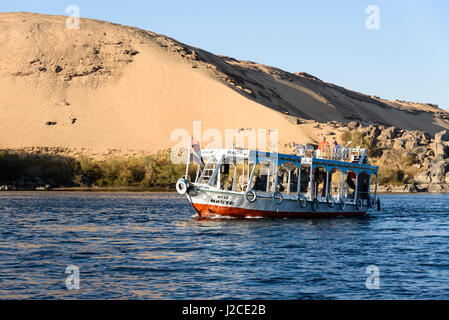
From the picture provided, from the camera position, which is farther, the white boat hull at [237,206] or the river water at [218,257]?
Result: the white boat hull at [237,206]

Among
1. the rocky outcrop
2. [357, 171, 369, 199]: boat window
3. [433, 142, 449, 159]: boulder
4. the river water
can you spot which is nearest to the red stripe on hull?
the river water

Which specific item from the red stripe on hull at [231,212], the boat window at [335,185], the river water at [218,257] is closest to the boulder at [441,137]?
the boat window at [335,185]

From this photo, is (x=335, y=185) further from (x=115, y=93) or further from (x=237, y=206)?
(x=115, y=93)

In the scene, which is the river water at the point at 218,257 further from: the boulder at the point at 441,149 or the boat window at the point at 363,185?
the boulder at the point at 441,149

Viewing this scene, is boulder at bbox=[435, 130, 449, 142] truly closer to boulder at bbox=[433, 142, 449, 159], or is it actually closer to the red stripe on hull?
boulder at bbox=[433, 142, 449, 159]

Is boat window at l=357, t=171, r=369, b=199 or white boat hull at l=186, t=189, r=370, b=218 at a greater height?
A: boat window at l=357, t=171, r=369, b=199

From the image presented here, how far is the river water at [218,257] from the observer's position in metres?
17.3

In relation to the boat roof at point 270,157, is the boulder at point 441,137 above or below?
above

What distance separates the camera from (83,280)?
59.8 feet

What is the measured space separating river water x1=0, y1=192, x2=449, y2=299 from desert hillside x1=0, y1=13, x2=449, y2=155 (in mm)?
51184

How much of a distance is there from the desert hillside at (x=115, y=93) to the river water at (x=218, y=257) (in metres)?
51.2

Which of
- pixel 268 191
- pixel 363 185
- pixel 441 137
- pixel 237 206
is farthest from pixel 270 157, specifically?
pixel 441 137

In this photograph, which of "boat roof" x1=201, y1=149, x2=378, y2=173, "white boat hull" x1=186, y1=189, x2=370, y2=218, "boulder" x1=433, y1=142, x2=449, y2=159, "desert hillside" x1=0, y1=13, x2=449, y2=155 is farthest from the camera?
"desert hillside" x1=0, y1=13, x2=449, y2=155

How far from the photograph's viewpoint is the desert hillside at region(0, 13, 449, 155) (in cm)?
9069
